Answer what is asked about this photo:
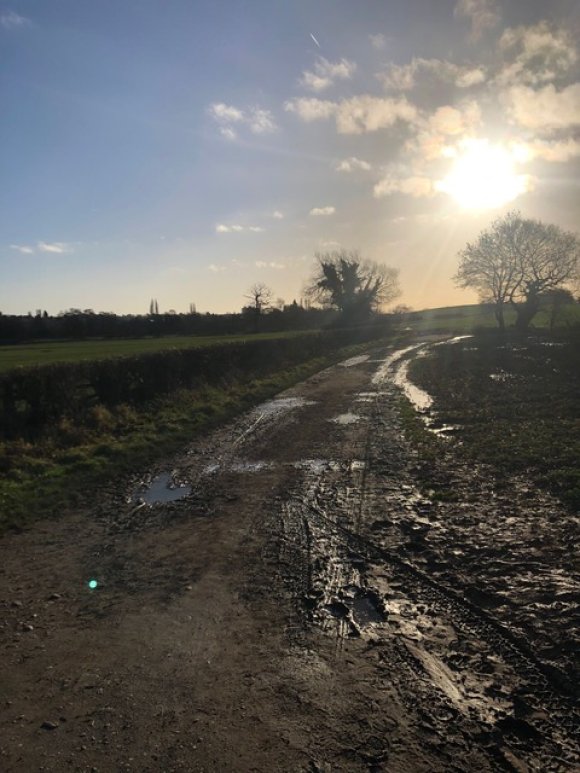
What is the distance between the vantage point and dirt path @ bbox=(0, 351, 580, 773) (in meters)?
3.28

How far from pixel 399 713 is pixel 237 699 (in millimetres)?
1064

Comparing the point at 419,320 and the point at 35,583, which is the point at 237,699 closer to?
the point at 35,583

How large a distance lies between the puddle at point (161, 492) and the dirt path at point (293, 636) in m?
0.38

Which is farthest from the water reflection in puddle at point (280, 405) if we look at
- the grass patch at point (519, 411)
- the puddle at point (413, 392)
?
the grass patch at point (519, 411)

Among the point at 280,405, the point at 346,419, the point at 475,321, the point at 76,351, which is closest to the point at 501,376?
the point at 280,405

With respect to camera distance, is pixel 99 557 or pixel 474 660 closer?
pixel 474 660

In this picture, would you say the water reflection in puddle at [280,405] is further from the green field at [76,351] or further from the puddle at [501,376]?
the puddle at [501,376]

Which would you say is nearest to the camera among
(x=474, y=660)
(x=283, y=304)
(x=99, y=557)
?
(x=474, y=660)

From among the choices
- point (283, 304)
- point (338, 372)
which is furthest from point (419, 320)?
point (338, 372)

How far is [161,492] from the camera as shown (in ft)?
29.7

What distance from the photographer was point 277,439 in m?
12.6

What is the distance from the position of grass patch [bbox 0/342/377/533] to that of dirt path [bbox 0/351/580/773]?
39.3 inches

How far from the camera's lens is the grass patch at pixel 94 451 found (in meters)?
8.59

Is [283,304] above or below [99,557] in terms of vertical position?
above
